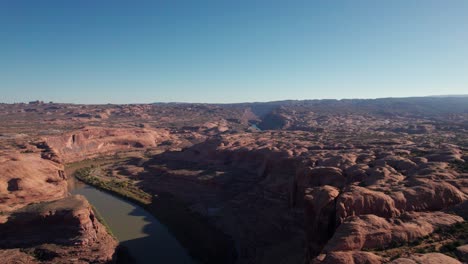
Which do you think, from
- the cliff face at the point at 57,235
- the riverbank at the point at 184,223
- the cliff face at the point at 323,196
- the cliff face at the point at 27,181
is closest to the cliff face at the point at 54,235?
the cliff face at the point at 57,235

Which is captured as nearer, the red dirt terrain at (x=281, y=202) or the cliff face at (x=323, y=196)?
the red dirt terrain at (x=281, y=202)

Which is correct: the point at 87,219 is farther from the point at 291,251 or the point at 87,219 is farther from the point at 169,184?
the point at 169,184

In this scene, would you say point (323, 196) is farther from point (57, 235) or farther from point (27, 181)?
point (27, 181)

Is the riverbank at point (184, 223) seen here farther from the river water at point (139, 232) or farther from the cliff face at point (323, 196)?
the cliff face at point (323, 196)

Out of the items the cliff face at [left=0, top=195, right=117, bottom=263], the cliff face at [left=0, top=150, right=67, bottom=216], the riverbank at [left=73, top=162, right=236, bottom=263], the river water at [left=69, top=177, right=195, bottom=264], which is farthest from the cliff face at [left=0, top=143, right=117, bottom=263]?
the riverbank at [left=73, top=162, right=236, bottom=263]

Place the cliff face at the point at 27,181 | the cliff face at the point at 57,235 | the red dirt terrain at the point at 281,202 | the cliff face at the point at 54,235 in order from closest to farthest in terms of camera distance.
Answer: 1. the red dirt terrain at the point at 281,202
2. the cliff face at the point at 54,235
3. the cliff face at the point at 57,235
4. the cliff face at the point at 27,181

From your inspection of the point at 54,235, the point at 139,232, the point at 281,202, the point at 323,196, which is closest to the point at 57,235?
the point at 54,235

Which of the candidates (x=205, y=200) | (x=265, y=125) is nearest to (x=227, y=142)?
(x=205, y=200)
